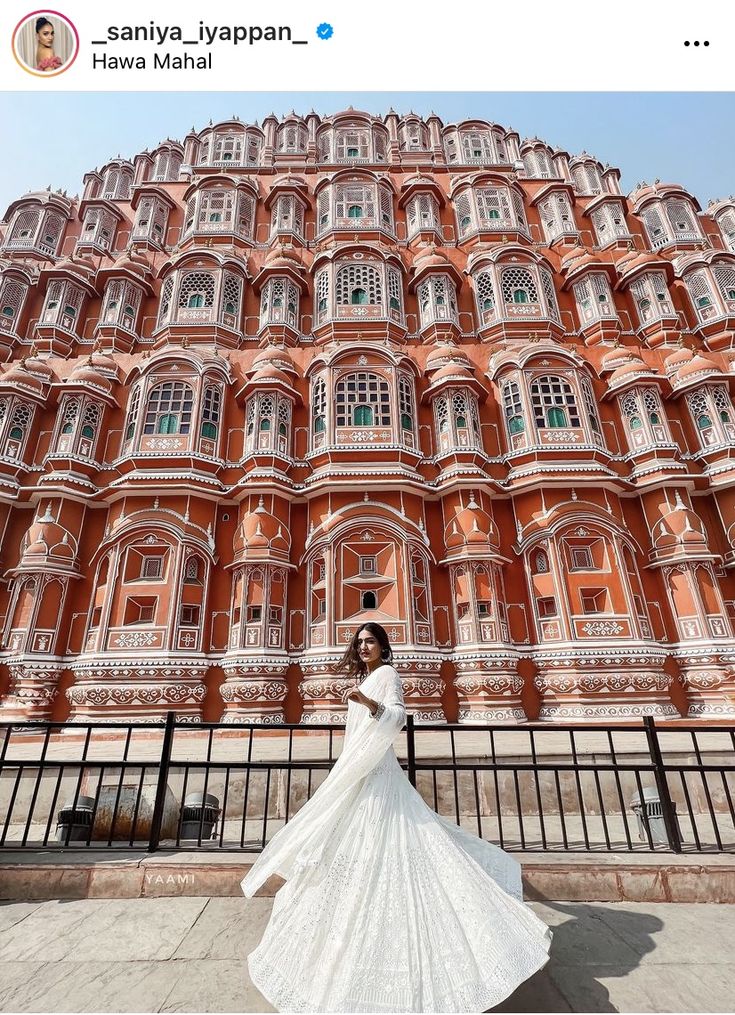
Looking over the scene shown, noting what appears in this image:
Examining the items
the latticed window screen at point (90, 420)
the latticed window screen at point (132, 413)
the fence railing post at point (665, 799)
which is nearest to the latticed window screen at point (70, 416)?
the latticed window screen at point (90, 420)

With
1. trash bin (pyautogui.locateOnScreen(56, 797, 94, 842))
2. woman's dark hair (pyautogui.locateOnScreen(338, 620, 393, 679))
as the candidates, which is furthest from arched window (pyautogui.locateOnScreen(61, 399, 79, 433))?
woman's dark hair (pyautogui.locateOnScreen(338, 620, 393, 679))

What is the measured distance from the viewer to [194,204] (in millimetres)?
21656

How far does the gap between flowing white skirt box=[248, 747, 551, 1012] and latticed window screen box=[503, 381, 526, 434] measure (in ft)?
43.9

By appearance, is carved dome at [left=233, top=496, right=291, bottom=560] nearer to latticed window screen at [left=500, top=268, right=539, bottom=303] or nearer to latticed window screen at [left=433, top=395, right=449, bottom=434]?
latticed window screen at [left=433, top=395, right=449, bottom=434]

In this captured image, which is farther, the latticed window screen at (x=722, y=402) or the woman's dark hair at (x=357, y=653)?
the latticed window screen at (x=722, y=402)

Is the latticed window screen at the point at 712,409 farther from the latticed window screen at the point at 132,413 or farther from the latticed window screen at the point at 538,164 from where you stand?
the latticed window screen at the point at 132,413

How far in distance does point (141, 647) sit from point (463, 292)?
1654 cm

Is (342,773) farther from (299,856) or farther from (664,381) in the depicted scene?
(664,381)

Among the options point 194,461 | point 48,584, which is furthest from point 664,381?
point 48,584

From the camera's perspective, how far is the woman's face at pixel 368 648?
3.36 meters

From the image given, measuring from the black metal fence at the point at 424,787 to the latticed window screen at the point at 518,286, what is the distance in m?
14.8

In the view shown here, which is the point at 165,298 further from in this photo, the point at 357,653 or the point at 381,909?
the point at 381,909

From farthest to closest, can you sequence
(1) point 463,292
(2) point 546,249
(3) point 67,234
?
1. (3) point 67,234
2. (2) point 546,249
3. (1) point 463,292
